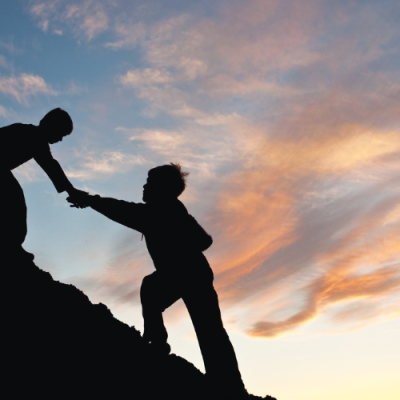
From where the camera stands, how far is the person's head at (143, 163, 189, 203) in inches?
237

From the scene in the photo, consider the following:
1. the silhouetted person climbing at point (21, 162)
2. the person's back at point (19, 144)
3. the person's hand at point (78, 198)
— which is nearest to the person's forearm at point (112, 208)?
the person's hand at point (78, 198)

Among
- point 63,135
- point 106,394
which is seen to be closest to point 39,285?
point 106,394

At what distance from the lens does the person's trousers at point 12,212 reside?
6086 millimetres

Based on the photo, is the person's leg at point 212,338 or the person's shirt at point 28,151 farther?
the person's shirt at point 28,151

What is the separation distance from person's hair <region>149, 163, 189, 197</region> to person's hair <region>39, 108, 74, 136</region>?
199cm

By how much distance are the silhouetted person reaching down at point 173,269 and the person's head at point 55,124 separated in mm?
1699

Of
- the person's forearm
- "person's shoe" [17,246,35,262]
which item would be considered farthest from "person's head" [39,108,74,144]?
"person's shoe" [17,246,35,262]

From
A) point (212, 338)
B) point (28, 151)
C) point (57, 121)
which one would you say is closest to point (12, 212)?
point (28, 151)

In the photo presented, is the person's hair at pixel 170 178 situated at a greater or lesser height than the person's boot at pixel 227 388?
greater

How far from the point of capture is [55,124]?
22.5 feet

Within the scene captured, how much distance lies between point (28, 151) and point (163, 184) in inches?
98.1

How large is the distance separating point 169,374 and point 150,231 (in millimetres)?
1960

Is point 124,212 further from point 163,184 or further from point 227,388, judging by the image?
point 227,388

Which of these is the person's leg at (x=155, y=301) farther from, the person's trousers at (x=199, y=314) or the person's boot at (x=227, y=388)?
the person's boot at (x=227, y=388)
